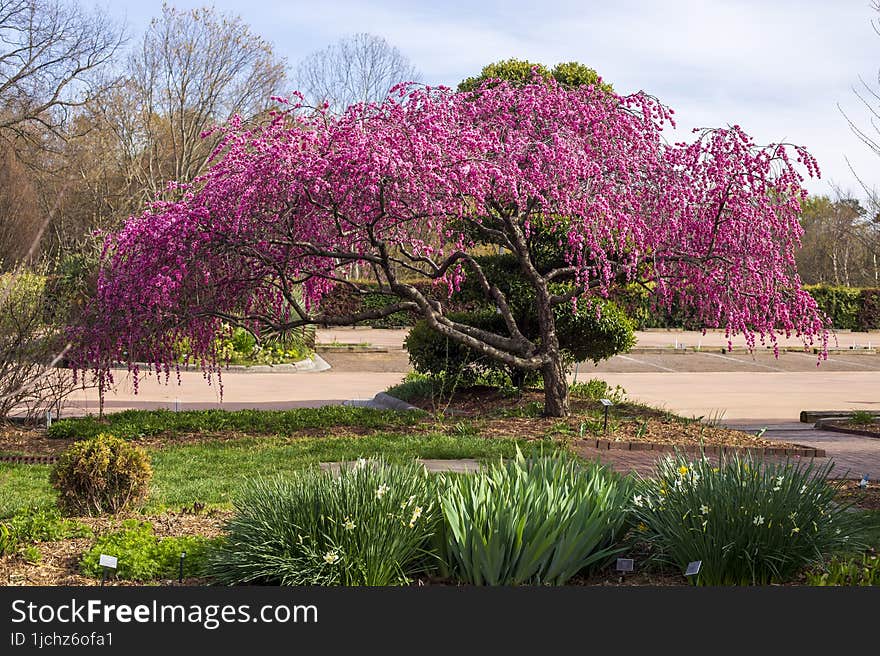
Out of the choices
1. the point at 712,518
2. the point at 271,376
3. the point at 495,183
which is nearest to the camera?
the point at 712,518

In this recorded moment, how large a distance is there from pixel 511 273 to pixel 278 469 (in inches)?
261

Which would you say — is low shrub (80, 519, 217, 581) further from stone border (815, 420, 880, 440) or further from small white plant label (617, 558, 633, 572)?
stone border (815, 420, 880, 440)

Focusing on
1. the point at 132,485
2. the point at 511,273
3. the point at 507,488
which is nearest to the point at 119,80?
the point at 511,273

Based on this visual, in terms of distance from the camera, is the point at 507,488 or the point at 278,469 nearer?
the point at 507,488

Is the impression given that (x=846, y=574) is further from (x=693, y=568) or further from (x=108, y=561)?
(x=108, y=561)

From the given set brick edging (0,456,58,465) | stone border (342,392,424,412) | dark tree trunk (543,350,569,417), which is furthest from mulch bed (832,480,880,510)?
brick edging (0,456,58,465)

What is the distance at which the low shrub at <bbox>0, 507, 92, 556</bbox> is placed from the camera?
5.66m

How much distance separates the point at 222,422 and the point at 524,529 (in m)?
7.77

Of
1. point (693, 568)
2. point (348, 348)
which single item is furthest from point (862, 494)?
point (348, 348)

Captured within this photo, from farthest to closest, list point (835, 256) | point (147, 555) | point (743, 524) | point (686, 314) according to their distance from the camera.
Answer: point (835, 256) < point (686, 314) < point (147, 555) < point (743, 524)

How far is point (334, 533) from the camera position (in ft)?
15.5

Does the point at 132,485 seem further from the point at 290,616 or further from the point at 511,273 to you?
the point at 511,273

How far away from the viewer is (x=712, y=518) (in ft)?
16.2

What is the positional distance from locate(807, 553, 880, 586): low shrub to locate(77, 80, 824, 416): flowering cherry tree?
19.9 ft
